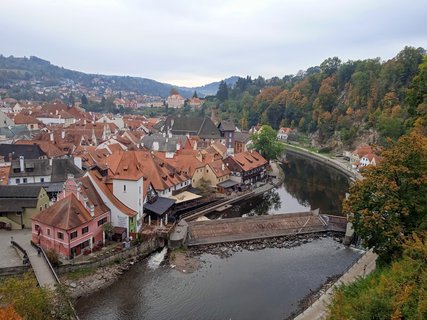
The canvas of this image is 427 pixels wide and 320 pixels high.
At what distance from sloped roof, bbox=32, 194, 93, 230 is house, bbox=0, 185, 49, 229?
4.94 metres

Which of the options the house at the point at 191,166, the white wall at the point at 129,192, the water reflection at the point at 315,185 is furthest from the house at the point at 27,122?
the white wall at the point at 129,192

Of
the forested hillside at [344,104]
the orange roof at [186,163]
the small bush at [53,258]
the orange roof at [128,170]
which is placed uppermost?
the forested hillside at [344,104]

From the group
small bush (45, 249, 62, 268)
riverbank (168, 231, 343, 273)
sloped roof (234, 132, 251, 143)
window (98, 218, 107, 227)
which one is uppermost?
sloped roof (234, 132, 251, 143)

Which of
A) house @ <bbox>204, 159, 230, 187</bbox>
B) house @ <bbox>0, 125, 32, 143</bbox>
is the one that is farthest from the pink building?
house @ <bbox>0, 125, 32, 143</bbox>

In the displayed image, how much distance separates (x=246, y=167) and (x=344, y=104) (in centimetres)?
6393

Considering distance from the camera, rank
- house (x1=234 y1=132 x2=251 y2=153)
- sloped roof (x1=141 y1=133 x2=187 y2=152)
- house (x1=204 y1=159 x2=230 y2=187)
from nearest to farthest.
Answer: house (x1=204 y1=159 x2=230 y2=187), sloped roof (x1=141 y1=133 x2=187 y2=152), house (x1=234 y1=132 x2=251 y2=153)

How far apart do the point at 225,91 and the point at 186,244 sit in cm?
15047

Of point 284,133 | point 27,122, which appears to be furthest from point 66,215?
point 284,133

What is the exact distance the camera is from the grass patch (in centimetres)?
2855

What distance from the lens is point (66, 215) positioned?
3036 cm

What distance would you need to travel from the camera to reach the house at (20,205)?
34.9 m

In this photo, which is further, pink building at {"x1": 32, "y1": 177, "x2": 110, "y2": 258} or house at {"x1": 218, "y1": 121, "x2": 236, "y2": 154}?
house at {"x1": 218, "y1": 121, "x2": 236, "y2": 154}

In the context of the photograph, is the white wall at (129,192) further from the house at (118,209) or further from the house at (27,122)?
the house at (27,122)

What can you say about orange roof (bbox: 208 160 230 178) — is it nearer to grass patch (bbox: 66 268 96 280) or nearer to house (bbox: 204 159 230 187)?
house (bbox: 204 159 230 187)
